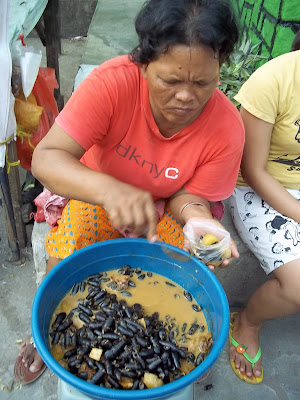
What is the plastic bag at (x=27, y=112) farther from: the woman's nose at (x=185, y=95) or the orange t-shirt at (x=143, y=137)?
the woman's nose at (x=185, y=95)

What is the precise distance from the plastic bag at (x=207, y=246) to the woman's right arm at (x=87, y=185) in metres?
0.25

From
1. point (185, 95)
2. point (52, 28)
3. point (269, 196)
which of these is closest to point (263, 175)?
point (269, 196)

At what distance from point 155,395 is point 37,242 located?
3.85ft

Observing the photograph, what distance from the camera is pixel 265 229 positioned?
1905mm

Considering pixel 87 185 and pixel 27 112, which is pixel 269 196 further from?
pixel 27 112

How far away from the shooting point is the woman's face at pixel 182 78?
3.95ft

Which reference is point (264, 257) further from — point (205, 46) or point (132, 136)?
point (205, 46)

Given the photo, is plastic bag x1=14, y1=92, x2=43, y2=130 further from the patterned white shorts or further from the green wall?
the green wall

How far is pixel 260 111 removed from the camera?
174 cm

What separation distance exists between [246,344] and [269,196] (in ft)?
2.64

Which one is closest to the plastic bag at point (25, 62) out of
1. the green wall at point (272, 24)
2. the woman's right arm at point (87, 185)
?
the woman's right arm at point (87, 185)

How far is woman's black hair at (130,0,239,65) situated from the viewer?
118 centimetres

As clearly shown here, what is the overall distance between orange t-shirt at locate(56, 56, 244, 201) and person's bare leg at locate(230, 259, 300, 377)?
1.56ft

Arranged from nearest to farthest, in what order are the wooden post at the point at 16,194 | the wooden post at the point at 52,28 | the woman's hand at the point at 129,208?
1. the woman's hand at the point at 129,208
2. the wooden post at the point at 16,194
3. the wooden post at the point at 52,28
